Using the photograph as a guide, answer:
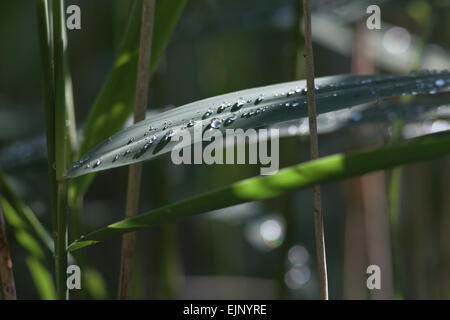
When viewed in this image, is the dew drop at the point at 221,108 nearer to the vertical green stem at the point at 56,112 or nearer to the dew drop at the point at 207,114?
the dew drop at the point at 207,114

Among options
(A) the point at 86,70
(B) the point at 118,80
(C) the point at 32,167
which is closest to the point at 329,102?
(B) the point at 118,80

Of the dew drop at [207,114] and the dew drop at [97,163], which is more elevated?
the dew drop at [207,114]

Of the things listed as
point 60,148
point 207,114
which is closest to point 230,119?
point 207,114

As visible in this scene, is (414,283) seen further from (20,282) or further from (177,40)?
(20,282)

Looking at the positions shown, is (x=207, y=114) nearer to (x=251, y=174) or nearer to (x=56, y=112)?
(x=56, y=112)

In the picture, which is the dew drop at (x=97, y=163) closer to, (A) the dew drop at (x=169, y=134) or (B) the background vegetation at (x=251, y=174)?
(A) the dew drop at (x=169, y=134)

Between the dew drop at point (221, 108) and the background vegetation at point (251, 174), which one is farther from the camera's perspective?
the background vegetation at point (251, 174)

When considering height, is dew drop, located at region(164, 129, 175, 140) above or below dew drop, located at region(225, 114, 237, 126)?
below

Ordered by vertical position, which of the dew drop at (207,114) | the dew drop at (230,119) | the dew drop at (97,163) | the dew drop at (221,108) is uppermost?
the dew drop at (221,108)

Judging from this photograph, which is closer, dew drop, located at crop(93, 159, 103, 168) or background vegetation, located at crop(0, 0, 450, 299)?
dew drop, located at crop(93, 159, 103, 168)

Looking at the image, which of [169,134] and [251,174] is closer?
[169,134]

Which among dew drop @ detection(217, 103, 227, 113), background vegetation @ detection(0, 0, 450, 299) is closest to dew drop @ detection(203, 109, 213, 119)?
dew drop @ detection(217, 103, 227, 113)

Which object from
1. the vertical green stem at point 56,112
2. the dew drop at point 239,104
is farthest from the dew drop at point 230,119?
the vertical green stem at point 56,112

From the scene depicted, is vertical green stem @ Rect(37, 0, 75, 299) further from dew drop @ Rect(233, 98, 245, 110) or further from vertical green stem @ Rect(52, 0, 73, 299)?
dew drop @ Rect(233, 98, 245, 110)
